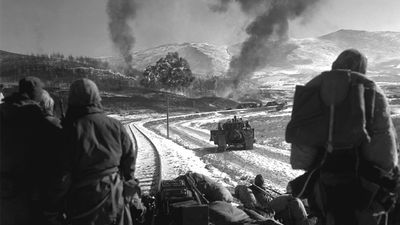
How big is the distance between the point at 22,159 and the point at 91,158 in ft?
1.83

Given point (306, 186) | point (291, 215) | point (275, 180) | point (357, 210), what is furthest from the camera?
point (275, 180)

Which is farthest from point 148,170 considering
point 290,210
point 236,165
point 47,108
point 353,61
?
point 353,61

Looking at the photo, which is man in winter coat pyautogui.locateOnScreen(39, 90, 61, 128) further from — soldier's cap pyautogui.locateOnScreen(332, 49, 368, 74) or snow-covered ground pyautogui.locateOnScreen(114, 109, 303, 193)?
snow-covered ground pyautogui.locateOnScreen(114, 109, 303, 193)

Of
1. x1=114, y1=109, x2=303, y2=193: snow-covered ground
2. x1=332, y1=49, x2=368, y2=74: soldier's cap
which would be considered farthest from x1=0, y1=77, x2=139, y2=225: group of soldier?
x1=114, y1=109, x2=303, y2=193: snow-covered ground

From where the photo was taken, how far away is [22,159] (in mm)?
3641

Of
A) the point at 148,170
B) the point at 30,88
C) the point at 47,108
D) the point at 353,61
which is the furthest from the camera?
the point at 148,170

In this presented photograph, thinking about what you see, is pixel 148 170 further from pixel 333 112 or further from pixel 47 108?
pixel 333 112

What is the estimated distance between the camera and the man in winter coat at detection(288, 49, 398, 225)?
3.17 meters

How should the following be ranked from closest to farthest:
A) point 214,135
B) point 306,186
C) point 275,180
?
point 306,186 → point 275,180 → point 214,135

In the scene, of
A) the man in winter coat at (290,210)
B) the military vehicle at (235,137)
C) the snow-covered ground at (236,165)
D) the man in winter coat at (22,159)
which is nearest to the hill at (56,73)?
the military vehicle at (235,137)

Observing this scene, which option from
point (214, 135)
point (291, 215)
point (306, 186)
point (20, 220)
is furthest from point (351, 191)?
point (214, 135)

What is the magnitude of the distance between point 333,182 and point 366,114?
0.54 metres

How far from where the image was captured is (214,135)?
22203 mm

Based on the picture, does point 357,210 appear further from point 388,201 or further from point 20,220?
point 20,220
